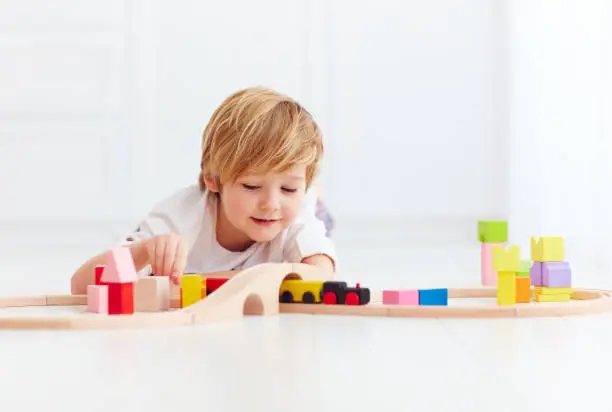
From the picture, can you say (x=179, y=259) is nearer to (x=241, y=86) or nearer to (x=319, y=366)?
(x=319, y=366)

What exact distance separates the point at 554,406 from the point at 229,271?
966 mm

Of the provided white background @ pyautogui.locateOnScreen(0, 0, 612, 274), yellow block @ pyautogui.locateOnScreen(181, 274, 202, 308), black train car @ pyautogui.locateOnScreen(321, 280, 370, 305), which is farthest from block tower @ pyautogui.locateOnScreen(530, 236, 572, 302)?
white background @ pyautogui.locateOnScreen(0, 0, 612, 274)

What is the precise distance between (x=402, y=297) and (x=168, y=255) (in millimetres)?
343

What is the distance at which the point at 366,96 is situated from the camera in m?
3.67

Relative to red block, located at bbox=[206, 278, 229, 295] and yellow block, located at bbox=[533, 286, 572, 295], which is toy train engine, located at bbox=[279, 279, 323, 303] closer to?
red block, located at bbox=[206, 278, 229, 295]

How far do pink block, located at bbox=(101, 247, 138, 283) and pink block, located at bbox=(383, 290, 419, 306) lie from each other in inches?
13.8

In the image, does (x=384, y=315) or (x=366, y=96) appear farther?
(x=366, y=96)

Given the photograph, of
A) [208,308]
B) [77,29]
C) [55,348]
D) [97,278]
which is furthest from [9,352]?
[77,29]

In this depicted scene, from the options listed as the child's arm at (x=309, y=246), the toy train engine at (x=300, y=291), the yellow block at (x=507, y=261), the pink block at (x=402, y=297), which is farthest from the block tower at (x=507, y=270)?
the child's arm at (x=309, y=246)

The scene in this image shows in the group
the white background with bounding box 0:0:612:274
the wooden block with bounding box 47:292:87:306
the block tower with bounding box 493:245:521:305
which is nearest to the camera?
the block tower with bounding box 493:245:521:305

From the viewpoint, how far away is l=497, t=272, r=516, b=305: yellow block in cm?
131

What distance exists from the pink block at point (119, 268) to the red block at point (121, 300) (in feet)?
0.04

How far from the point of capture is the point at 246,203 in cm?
157

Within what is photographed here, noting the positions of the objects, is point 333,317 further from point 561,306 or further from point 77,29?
point 77,29
